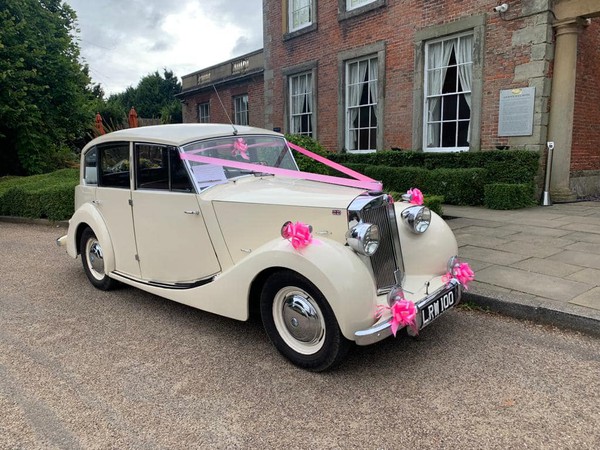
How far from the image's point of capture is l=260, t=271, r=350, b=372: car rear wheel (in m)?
2.98

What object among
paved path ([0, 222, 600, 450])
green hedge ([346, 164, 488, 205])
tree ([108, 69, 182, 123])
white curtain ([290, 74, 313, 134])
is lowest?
paved path ([0, 222, 600, 450])

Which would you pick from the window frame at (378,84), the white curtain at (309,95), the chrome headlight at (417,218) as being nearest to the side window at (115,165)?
the chrome headlight at (417,218)

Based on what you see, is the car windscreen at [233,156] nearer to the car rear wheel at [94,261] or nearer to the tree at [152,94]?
the car rear wheel at [94,261]

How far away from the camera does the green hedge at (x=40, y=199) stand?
9.77m

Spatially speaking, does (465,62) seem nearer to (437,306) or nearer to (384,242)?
(384,242)

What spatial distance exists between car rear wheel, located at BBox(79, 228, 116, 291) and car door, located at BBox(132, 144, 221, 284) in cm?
81

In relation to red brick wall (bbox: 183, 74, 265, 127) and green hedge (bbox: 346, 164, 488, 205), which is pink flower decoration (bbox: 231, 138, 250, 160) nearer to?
green hedge (bbox: 346, 164, 488, 205)

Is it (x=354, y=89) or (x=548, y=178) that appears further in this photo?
(x=354, y=89)

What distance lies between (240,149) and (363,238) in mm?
1799

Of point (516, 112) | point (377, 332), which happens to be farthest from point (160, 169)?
point (516, 112)

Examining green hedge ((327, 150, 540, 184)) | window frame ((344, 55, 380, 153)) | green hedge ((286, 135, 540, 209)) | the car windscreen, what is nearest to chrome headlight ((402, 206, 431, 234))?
the car windscreen

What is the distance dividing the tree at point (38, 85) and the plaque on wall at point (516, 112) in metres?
12.6

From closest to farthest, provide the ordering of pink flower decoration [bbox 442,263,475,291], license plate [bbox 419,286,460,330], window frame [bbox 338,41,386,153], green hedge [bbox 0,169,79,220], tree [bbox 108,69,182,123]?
license plate [bbox 419,286,460,330]
pink flower decoration [bbox 442,263,475,291]
green hedge [bbox 0,169,79,220]
window frame [bbox 338,41,386,153]
tree [bbox 108,69,182,123]

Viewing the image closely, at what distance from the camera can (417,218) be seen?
12.2ft
